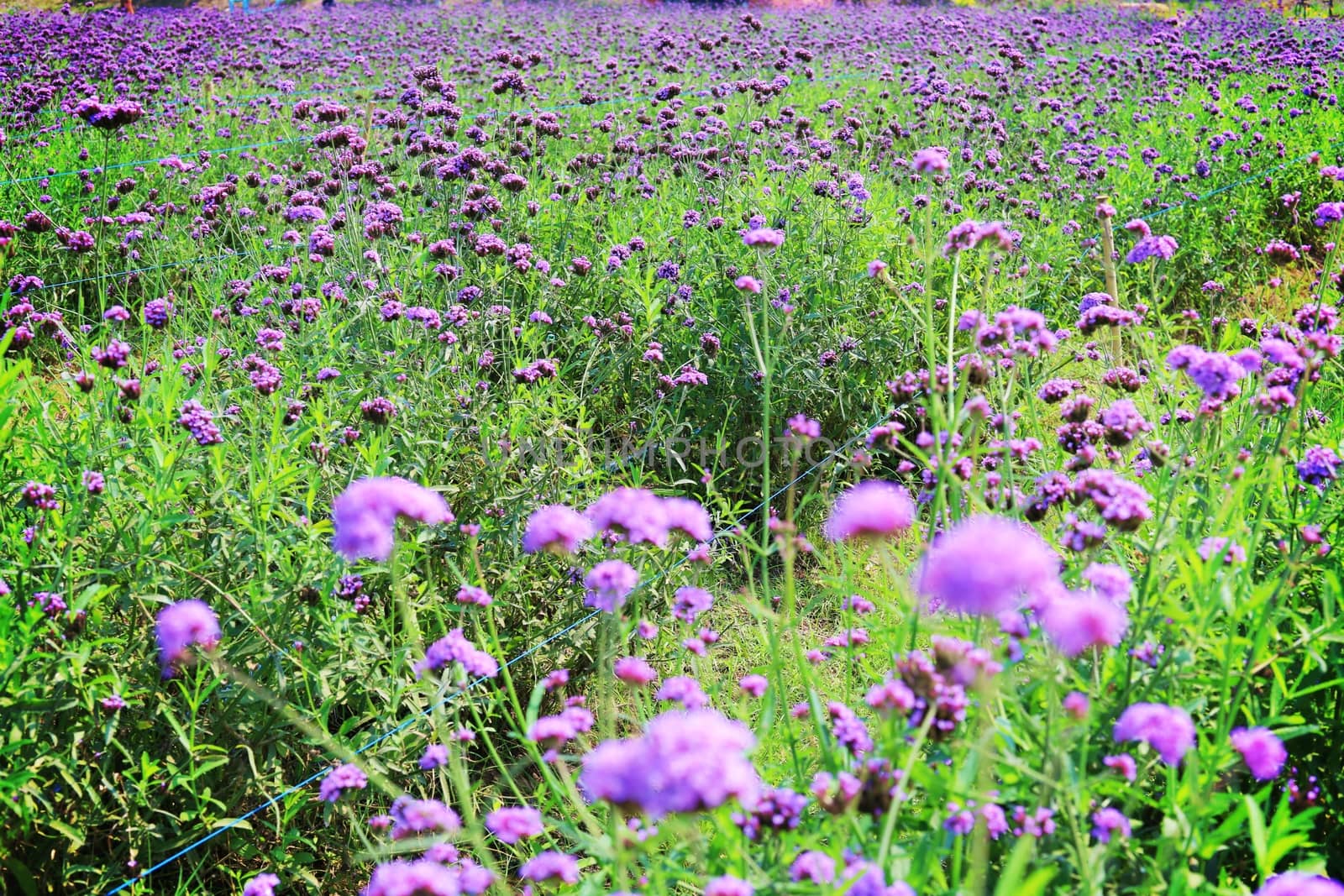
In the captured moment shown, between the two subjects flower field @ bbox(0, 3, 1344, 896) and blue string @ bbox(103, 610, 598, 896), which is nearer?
flower field @ bbox(0, 3, 1344, 896)

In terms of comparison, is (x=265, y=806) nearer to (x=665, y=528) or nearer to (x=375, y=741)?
(x=375, y=741)

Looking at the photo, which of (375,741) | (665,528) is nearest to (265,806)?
(375,741)

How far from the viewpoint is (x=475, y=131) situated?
4773 mm

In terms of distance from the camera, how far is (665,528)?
149 cm

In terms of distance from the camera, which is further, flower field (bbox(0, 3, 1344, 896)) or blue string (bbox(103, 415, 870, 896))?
blue string (bbox(103, 415, 870, 896))

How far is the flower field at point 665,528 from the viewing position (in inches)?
55.4

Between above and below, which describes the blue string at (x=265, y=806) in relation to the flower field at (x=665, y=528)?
below

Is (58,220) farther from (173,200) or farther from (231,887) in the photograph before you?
(231,887)

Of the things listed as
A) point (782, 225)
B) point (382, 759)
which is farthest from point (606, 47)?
point (382, 759)

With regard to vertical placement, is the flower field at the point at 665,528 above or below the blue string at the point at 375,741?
above

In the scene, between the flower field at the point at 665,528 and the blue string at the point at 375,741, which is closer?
the flower field at the point at 665,528

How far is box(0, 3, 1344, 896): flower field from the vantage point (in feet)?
4.62

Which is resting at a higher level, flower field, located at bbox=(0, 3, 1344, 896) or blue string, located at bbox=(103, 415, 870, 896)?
flower field, located at bbox=(0, 3, 1344, 896)

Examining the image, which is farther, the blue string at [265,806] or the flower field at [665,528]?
the blue string at [265,806]
